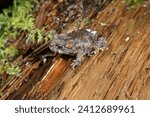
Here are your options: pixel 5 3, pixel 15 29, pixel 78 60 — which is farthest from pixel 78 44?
pixel 5 3

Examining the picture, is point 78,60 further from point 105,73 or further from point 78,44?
point 105,73

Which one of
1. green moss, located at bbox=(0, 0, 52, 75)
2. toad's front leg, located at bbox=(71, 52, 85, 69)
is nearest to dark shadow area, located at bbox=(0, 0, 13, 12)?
green moss, located at bbox=(0, 0, 52, 75)

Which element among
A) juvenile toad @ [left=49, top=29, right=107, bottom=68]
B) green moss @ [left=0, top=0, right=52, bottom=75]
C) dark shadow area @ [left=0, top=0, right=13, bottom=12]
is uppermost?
dark shadow area @ [left=0, top=0, right=13, bottom=12]

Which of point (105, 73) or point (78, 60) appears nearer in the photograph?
point (105, 73)

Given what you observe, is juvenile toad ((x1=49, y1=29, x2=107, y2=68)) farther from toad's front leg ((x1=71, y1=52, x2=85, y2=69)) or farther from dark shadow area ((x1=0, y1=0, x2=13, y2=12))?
dark shadow area ((x1=0, y1=0, x2=13, y2=12))

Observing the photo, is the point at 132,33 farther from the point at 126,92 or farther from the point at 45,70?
the point at 45,70

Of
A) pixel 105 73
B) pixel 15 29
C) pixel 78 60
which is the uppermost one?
pixel 15 29
